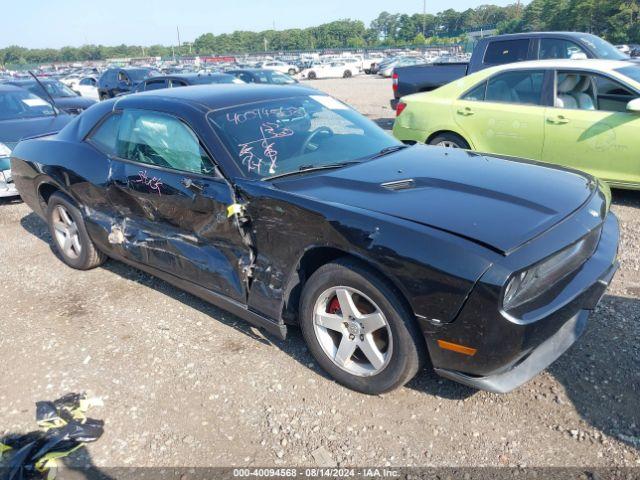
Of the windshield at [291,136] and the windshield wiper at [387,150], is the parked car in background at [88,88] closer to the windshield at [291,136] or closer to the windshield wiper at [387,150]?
the windshield at [291,136]

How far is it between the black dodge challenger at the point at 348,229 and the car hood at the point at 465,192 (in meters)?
0.01

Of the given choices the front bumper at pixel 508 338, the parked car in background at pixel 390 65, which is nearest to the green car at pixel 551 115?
the front bumper at pixel 508 338

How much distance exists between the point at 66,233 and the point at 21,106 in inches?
186

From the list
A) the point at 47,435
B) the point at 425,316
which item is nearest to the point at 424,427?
the point at 425,316

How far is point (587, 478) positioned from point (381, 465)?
89cm

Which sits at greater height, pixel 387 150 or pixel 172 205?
pixel 387 150

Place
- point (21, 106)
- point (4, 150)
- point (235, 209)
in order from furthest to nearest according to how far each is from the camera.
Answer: point (21, 106) → point (4, 150) → point (235, 209)

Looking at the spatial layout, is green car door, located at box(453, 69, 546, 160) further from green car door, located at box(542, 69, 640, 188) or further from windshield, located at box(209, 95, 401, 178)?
windshield, located at box(209, 95, 401, 178)

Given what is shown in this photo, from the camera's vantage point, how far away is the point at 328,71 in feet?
134

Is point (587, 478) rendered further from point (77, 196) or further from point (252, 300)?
point (77, 196)

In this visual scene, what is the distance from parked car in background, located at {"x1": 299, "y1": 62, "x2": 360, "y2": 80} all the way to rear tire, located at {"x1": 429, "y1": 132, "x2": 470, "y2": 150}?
36045 millimetres

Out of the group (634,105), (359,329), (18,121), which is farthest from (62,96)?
(359,329)

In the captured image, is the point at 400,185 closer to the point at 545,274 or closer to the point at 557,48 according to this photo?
the point at 545,274

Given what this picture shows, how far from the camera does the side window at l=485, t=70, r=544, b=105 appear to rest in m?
5.87
